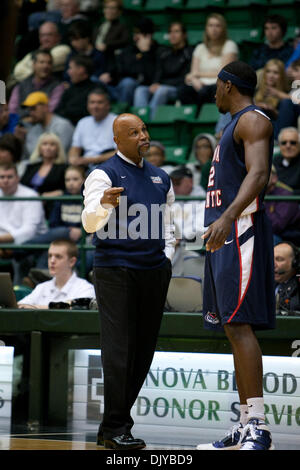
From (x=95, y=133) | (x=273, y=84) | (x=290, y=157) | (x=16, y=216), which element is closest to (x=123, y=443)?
(x=16, y=216)

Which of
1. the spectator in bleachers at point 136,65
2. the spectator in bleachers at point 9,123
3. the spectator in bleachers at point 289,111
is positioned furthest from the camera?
the spectator in bleachers at point 136,65

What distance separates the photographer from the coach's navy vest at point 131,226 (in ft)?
13.7

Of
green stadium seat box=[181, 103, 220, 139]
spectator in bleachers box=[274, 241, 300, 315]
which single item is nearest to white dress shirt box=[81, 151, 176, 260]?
spectator in bleachers box=[274, 241, 300, 315]

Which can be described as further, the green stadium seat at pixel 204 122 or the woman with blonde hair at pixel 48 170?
the green stadium seat at pixel 204 122

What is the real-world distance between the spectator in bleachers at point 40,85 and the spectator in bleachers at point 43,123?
70 cm

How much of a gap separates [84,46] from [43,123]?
78.3 inches

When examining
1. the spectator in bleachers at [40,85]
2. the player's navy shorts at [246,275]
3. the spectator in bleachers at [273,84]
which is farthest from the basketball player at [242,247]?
the spectator in bleachers at [40,85]

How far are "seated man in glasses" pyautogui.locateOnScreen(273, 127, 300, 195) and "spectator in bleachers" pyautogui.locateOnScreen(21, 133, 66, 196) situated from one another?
2367 millimetres

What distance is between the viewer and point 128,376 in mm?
4141

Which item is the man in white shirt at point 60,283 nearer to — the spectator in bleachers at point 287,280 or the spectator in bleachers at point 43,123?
the spectator in bleachers at point 287,280

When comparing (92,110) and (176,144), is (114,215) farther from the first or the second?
(176,144)

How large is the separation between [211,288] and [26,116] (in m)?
7.08

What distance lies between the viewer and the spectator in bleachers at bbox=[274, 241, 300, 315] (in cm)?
542

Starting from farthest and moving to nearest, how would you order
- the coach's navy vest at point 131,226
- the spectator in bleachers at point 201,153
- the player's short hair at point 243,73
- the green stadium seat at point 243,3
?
the green stadium seat at point 243,3 → the spectator in bleachers at point 201,153 → the coach's navy vest at point 131,226 → the player's short hair at point 243,73
